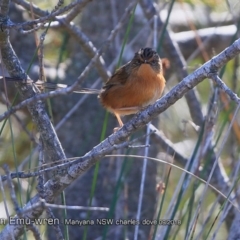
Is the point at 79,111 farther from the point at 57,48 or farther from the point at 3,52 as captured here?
the point at 3,52

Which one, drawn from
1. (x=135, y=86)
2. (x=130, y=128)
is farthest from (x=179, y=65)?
(x=130, y=128)

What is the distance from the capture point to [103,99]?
4027mm

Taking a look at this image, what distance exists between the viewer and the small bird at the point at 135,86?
3773mm

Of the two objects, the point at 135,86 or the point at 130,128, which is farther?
the point at 135,86

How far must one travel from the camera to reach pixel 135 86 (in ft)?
12.6

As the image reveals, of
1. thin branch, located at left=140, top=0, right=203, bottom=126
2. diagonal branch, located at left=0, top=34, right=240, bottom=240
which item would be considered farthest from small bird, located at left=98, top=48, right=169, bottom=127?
diagonal branch, located at left=0, top=34, right=240, bottom=240

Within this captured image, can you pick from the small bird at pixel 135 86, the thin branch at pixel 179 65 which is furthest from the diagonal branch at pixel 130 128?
the thin branch at pixel 179 65

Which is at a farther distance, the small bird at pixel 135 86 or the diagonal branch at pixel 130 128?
the small bird at pixel 135 86

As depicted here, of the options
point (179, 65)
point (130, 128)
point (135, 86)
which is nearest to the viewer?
point (130, 128)

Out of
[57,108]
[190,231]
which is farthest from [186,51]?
[190,231]

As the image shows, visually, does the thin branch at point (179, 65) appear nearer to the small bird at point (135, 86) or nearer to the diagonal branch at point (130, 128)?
the small bird at point (135, 86)

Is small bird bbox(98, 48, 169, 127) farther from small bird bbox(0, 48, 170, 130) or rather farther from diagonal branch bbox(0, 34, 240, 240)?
diagonal branch bbox(0, 34, 240, 240)

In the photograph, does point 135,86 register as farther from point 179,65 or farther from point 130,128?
point 130,128

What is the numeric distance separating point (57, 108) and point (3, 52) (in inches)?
98.8
